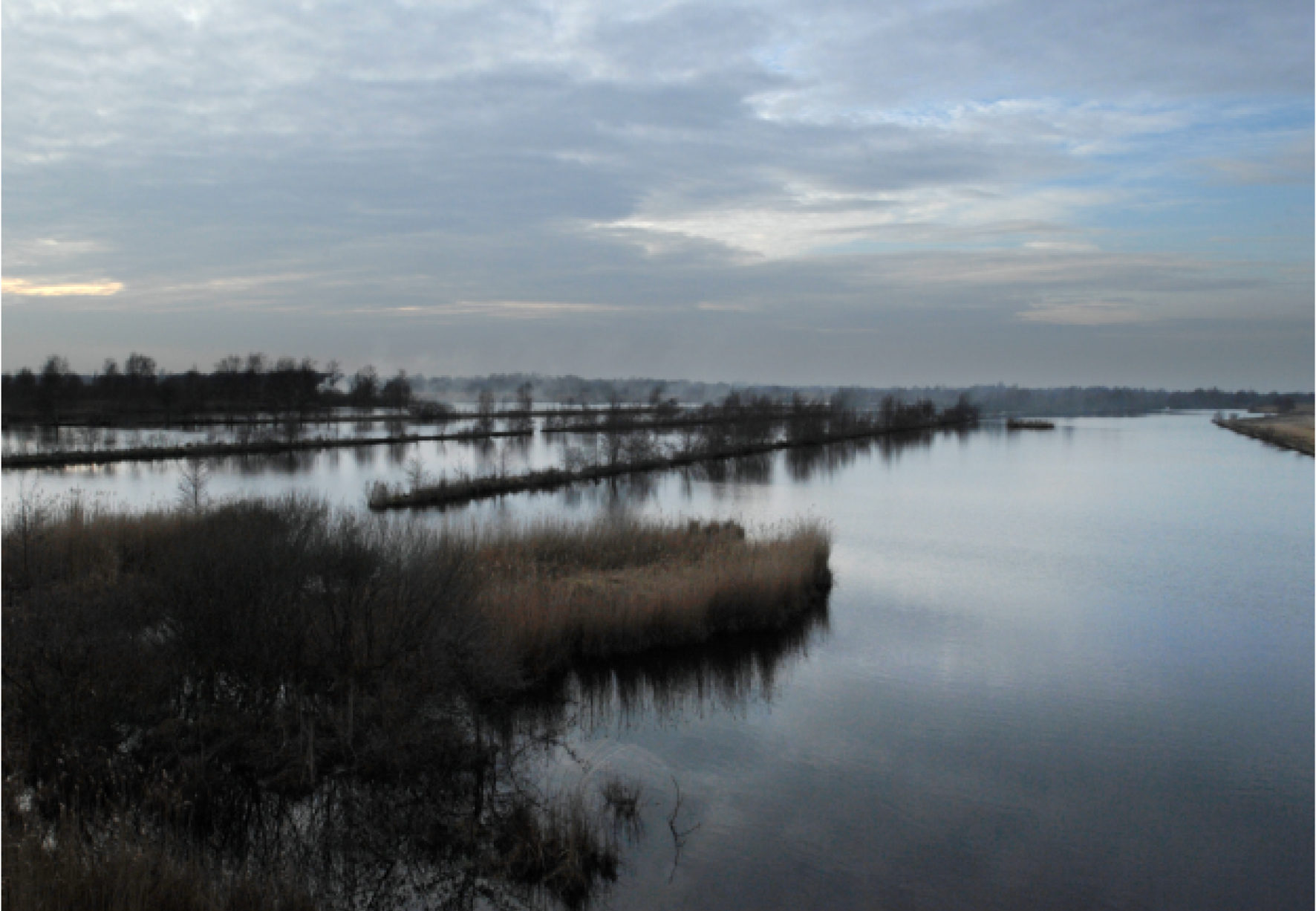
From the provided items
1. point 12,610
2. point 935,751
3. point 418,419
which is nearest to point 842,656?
point 935,751

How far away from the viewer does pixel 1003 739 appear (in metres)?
8.15

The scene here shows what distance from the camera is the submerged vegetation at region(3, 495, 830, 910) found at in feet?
16.5

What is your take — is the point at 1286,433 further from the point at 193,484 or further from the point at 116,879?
the point at 116,879

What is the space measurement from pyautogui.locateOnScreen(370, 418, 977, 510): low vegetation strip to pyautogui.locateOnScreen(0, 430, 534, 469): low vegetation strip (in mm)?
13123

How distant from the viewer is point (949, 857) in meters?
6.01

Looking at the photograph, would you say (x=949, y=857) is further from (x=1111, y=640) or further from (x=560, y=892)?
(x=1111, y=640)

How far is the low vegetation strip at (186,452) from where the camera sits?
95.1 ft

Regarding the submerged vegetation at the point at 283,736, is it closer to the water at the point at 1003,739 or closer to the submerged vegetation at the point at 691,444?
the water at the point at 1003,739

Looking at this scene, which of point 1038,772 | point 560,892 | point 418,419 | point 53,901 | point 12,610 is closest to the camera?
point 53,901

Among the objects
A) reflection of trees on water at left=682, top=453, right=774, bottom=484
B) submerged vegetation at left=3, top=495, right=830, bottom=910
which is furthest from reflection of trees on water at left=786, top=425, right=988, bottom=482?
submerged vegetation at left=3, top=495, right=830, bottom=910

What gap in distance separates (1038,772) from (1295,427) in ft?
237

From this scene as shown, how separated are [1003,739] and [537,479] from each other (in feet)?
67.0

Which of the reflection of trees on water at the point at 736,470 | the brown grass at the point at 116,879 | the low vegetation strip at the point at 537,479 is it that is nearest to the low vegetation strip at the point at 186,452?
the low vegetation strip at the point at 537,479

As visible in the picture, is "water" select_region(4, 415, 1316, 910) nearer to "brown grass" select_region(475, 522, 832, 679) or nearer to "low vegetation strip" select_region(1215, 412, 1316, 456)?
"brown grass" select_region(475, 522, 832, 679)
